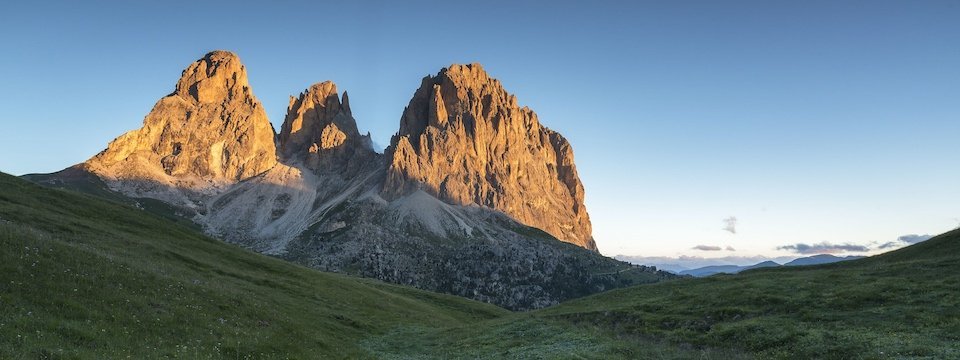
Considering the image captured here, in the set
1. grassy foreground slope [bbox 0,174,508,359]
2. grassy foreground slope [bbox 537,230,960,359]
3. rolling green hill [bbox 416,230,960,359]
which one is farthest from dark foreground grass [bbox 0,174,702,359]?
grassy foreground slope [bbox 537,230,960,359]

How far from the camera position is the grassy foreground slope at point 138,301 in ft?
68.8

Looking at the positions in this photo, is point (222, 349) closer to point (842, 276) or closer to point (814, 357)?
point (814, 357)

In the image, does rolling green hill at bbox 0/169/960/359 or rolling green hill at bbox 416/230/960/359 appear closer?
rolling green hill at bbox 0/169/960/359

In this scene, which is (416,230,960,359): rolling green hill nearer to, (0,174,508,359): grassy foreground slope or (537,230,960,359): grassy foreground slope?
(537,230,960,359): grassy foreground slope

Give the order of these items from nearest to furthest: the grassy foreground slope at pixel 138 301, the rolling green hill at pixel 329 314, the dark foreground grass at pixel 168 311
Answer: the grassy foreground slope at pixel 138 301 < the dark foreground grass at pixel 168 311 < the rolling green hill at pixel 329 314

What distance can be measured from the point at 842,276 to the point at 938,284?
10.6 meters

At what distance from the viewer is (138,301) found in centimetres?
2720

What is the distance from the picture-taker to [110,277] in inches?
1170

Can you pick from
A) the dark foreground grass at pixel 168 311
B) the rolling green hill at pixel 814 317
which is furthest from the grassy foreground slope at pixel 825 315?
the dark foreground grass at pixel 168 311

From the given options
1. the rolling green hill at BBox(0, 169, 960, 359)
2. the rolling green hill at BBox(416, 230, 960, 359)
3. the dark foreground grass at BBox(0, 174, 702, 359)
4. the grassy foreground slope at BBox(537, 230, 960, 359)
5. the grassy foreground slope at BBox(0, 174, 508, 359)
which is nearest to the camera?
the grassy foreground slope at BBox(0, 174, 508, 359)

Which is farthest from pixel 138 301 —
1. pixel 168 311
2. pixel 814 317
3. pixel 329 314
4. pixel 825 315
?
pixel 825 315

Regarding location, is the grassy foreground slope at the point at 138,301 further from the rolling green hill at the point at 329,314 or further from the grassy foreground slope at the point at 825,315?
the grassy foreground slope at the point at 825,315

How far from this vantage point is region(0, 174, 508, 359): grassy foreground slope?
68.8 feet

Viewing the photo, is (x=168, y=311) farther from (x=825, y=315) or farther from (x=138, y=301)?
(x=825, y=315)
